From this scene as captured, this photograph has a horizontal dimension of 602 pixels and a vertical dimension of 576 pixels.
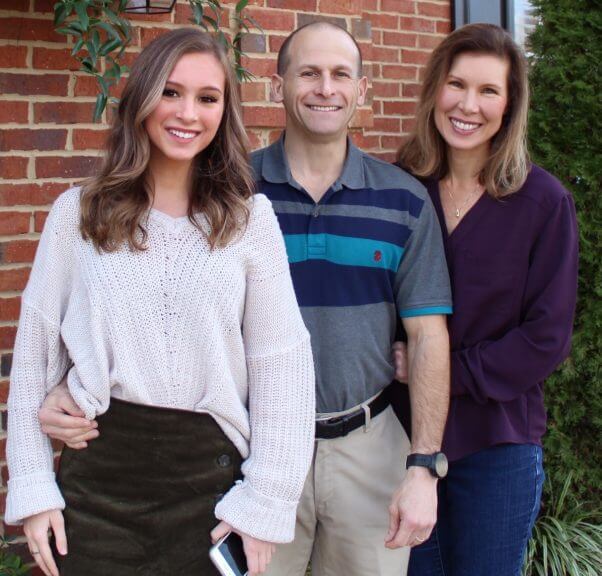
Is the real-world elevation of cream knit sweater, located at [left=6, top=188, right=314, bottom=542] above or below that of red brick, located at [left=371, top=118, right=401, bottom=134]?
below

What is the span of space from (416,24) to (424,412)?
2699 mm

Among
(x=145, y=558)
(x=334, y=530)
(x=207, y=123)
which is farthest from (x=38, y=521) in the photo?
(x=207, y=123)

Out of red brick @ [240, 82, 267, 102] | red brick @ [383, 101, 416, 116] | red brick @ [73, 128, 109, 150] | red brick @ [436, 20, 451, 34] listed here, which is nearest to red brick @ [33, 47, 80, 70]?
red brick @ [73, 128, 109, 150]

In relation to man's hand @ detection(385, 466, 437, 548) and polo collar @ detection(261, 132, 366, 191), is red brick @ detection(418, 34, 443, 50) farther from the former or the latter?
man's hand @ detection(385, 466, 437, 548)

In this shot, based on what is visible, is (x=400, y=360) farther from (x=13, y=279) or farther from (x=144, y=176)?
(x=13, y=279)

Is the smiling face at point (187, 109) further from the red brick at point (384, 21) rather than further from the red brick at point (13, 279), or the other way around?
the red brick at point (384, 21)

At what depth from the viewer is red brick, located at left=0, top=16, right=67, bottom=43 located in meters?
2.92

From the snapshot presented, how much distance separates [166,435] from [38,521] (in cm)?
36

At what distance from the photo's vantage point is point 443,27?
457 cm

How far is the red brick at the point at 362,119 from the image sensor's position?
149 inches

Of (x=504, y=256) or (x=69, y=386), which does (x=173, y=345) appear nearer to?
(x=69, y=386)

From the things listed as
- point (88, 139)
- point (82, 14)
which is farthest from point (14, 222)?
point (82, 14)

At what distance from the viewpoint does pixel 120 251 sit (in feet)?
6.53

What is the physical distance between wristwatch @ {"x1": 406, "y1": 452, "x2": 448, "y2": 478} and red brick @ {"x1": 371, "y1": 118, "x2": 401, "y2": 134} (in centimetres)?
230
